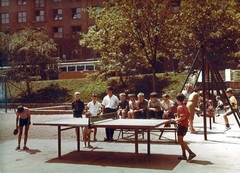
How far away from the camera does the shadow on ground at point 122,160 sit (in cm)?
793

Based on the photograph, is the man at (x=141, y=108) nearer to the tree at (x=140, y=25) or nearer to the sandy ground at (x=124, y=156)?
the sandy ground at (x=124, y=156)

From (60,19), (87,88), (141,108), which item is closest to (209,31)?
(87,88)

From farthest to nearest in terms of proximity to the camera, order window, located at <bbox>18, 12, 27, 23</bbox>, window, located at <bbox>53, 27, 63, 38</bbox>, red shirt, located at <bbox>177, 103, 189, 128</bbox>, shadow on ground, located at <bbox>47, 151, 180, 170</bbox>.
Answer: window, located at <bbox>53, 27, 63, 38</bbox> → window, located at <bbox>18, 12, 27, 23</bbox> → red shirt, located at <bbox>177, 103, 189, 128</bbox> → shadow on ground, located at <bbox>47, 151, 180, 170</bbox>

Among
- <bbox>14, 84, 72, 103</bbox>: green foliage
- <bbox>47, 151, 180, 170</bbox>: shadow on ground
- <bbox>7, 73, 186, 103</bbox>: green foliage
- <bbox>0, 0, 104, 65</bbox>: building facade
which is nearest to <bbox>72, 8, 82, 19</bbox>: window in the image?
<bbox>0, 0, 104, 65</bbox>: building facade

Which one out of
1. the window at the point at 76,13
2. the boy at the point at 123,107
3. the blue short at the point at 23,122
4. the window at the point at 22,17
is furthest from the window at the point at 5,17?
the blue short at the point at 23,122

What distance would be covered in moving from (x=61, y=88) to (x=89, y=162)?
28.2 m

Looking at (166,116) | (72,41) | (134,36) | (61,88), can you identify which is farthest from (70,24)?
(166,116)

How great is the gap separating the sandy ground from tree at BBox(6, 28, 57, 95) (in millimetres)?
22023

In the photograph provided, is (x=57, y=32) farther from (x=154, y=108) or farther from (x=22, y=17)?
(x=154, y=108)

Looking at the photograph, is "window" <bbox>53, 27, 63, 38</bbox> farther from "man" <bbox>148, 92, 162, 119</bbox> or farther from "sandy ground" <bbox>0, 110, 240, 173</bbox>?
"man" <bbox>148, 92, 162, 119</bbox>

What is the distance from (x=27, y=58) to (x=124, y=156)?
89.1 ft

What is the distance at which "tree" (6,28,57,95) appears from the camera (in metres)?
33.8

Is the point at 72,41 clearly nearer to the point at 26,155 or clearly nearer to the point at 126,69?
the point at 126,69

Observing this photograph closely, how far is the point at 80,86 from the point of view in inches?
1411
